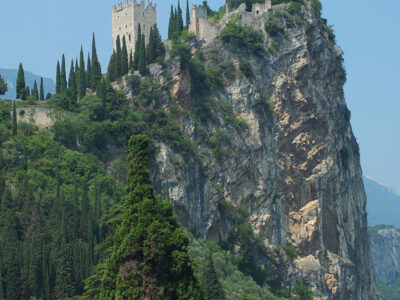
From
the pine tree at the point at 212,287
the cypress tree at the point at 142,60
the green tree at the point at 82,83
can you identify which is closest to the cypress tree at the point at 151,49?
the cypress tree at the point at 142,60

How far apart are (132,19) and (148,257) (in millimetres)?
59628

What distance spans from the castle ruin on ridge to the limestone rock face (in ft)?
4.19

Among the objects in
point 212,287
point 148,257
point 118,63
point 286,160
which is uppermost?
point 118,63

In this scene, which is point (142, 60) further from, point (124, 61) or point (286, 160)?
point (286, 160)

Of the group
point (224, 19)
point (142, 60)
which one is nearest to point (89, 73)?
point (142, 60)

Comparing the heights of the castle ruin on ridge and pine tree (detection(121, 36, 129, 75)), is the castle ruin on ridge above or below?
above

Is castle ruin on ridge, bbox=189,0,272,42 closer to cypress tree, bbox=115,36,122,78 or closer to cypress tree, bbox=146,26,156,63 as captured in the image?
cypress tree, bbox=146,26,156,63

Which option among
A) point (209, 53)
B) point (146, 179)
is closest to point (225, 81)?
point (209, 53)

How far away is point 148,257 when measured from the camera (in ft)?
97.4

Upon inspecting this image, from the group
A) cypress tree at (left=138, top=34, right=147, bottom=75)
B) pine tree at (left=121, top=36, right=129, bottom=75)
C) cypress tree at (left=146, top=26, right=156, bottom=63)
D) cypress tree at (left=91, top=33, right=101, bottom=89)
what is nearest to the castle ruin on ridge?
cypress tree at (left=146, top=26, right=156, bottom=63)

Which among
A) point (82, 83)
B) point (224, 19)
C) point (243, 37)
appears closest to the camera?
point (82, 83)

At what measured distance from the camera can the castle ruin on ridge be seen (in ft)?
287

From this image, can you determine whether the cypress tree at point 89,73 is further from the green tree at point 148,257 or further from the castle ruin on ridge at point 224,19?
the green tree at point 148,257

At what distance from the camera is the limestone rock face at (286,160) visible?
80250mm
